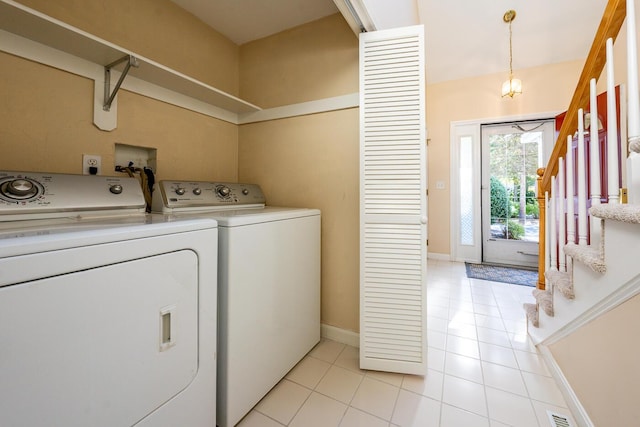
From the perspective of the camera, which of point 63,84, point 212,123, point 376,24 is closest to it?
point 63,84

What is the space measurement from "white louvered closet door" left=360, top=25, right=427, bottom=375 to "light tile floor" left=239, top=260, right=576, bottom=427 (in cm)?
14

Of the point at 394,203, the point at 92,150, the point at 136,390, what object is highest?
the point at 92,150

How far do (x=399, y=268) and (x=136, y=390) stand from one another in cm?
126

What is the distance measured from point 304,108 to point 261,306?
1393mm

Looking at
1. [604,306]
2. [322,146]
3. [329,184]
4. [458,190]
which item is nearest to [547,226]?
[604,306]

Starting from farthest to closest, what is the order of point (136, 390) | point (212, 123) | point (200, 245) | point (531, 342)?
1. point (212, 123)
2. point (531, 342)
3. point (200, 245)
4. point (136, 390)

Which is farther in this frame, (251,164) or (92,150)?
(251,164)

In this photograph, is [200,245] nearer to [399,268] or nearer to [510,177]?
[399,268]

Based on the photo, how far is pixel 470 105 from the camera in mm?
3857

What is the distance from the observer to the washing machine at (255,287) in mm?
1113

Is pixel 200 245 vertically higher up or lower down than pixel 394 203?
lower down

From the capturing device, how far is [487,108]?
375cm

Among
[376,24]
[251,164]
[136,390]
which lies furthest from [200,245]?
[376,24]

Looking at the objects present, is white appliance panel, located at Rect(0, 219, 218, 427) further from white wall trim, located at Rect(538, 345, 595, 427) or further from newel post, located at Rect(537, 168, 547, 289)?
newel post, located at Rect(537, 168, 547, 289)
